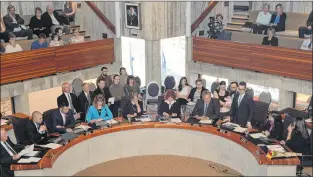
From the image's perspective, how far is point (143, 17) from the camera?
1341cm

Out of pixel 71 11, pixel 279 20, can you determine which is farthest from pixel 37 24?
pixel 279 20

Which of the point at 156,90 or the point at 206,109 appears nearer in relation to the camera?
the point at 206,109

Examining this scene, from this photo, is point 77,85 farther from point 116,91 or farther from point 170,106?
point 170,106

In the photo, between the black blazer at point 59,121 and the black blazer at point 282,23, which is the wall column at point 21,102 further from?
the black blazer at point 282,23

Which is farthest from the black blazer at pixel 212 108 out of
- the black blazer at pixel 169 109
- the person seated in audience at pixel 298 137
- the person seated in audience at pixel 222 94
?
the person seated in audience at pixel 298 137

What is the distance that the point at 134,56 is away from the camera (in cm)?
1436

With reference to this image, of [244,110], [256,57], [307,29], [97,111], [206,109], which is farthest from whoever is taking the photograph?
[307,29]

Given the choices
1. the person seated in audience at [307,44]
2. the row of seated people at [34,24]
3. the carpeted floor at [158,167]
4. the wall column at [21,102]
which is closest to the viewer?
the carpeted floor at [158,167]

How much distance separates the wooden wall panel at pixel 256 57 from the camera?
11953 mm

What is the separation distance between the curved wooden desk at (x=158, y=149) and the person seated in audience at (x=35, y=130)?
716mm

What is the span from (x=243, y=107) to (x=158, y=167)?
241 centimetres

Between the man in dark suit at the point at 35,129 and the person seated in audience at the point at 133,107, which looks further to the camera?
the person seated in audience at the point at 133,107

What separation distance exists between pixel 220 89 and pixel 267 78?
2304 millimetres

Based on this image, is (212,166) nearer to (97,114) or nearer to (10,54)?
(97,114)
